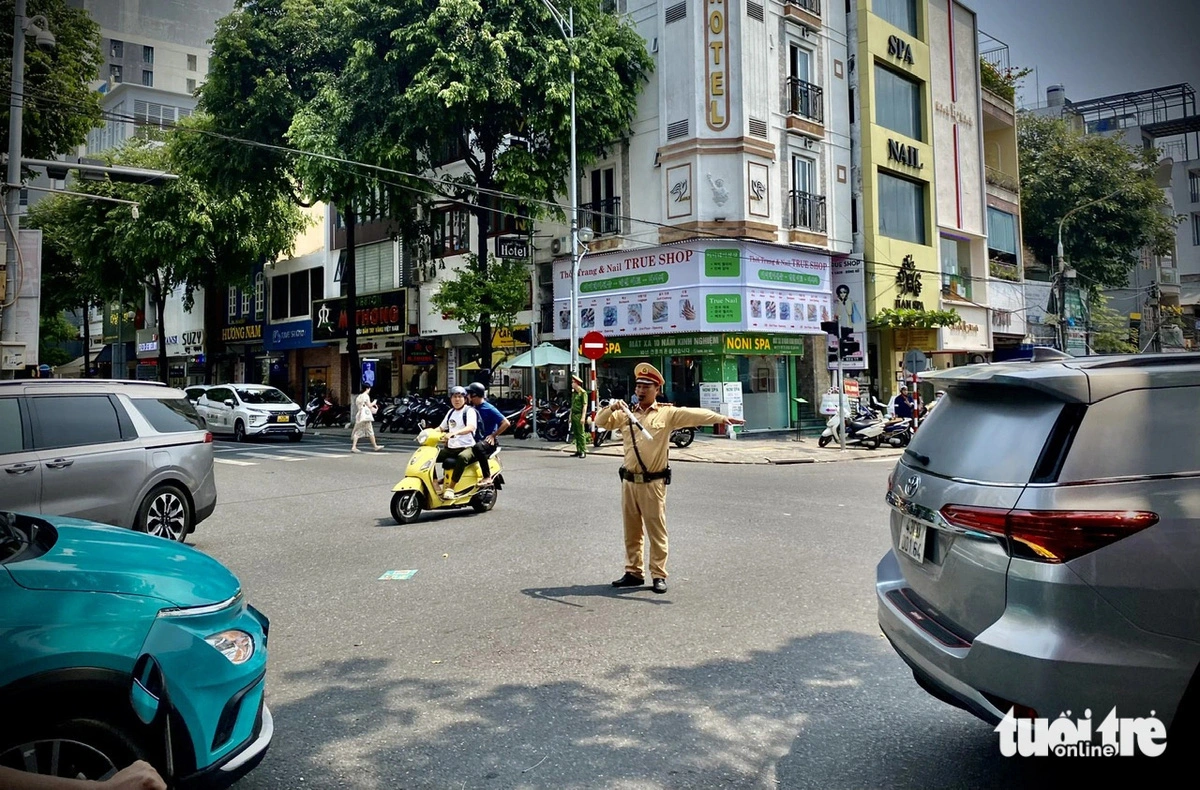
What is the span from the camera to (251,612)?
134 inches

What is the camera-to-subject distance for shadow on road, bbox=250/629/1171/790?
11.1ft

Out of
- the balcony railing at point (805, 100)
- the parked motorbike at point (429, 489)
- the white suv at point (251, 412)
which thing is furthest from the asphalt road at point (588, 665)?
the balcony railing at point (805, 100)

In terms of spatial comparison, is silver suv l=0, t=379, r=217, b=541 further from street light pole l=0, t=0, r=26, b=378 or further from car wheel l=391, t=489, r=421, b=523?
street light pole l=0, t=0, r=26, b=378

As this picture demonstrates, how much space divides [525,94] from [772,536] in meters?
17.6

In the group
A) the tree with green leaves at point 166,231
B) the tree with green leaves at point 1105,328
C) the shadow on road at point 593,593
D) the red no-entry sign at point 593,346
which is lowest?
the shadow on road at point 593,593

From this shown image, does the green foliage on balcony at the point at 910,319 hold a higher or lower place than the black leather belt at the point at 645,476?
higher

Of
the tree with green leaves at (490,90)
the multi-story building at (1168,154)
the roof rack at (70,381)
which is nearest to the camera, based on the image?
the roof rack at (70,381)

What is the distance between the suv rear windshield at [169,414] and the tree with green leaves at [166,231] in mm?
21927

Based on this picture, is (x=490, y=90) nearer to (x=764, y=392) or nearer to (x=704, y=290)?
(x=704, y=290)

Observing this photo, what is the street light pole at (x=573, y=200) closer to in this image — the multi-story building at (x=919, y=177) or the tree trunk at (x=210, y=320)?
the multi-story building at (x=919, y=177)

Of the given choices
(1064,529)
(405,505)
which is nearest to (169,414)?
(405,505)

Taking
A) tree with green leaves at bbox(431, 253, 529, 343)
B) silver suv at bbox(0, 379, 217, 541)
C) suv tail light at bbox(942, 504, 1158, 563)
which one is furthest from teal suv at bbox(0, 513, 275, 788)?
tree with green leaves at bbox(431, 253, 529, 343)

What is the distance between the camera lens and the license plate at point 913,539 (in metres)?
3.42

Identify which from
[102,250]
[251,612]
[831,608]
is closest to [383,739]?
[251,612]
